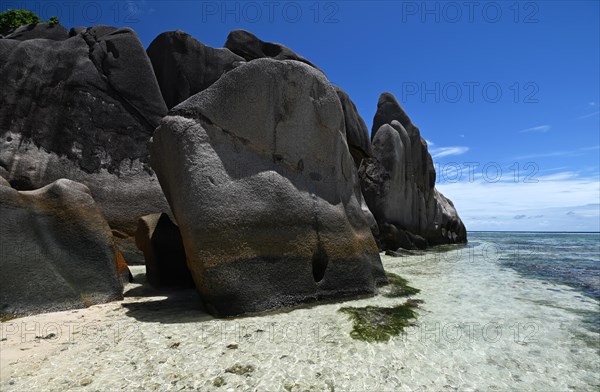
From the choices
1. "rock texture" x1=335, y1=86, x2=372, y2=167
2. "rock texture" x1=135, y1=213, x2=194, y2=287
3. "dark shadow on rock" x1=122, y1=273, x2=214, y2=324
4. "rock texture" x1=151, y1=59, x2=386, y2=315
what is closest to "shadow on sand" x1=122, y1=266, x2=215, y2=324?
"dark shadow on rock" x1=122, y1=273, x2=214, y2=324

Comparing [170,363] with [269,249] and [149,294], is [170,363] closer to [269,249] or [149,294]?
[269,249]

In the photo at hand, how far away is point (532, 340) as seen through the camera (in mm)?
5621

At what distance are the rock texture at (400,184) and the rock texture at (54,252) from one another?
51.7 ft

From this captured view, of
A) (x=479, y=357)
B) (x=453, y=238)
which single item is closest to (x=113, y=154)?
(x=479, y=357)

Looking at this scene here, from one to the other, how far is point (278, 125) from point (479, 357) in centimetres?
507

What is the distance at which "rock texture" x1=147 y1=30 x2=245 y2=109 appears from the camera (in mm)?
16422

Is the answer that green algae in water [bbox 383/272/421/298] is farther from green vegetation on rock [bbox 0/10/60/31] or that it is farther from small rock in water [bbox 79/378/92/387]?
green vegetation on rock [bbox 0/10/60/31]

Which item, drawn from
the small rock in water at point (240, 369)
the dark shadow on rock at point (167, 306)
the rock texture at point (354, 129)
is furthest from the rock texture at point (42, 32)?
the small rock in water at point (240, 369)

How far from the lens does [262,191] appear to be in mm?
6691

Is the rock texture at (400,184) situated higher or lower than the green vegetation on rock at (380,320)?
higher

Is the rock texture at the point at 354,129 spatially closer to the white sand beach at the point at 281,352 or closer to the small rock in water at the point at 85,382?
the white sand beach at the point at 281,352

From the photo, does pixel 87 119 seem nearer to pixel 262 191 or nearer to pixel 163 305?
pixel 163 305

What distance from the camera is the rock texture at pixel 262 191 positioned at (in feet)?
19.9

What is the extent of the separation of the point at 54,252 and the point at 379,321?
535cm
